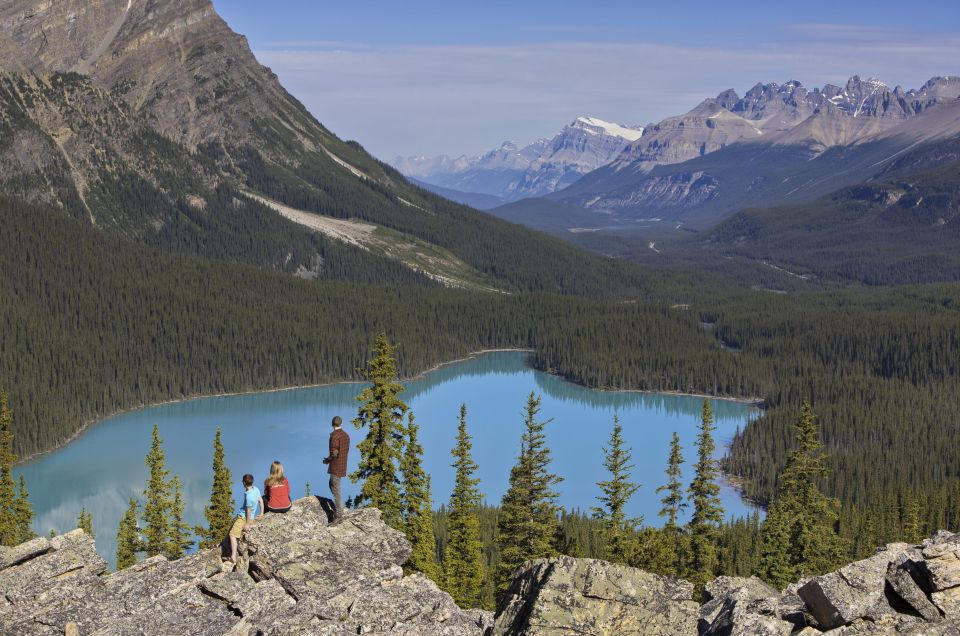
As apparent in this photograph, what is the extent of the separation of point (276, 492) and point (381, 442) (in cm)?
1489

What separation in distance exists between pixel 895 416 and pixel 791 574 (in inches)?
4177

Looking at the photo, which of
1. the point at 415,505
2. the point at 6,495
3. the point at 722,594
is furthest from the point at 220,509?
the point at 722,594

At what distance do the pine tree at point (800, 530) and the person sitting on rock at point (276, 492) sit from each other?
35812 millimetres

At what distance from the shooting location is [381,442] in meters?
49.6

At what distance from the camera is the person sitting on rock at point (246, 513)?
3200cm

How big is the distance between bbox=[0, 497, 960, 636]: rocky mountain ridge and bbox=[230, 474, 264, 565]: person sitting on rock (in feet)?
1.03

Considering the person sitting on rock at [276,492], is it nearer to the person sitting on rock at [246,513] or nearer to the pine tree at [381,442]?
the person sitting on rock at [246,513]

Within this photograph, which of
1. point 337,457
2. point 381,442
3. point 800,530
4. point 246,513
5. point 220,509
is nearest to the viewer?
point 246,513

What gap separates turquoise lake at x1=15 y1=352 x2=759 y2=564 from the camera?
399ft

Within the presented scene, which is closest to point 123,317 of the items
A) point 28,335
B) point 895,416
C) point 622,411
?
point 28,335

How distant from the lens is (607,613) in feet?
91.5

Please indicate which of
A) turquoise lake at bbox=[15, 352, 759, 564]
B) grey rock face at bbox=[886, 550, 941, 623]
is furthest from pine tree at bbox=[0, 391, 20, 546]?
grey rock face at bbox=[886, 550, 941, 623]

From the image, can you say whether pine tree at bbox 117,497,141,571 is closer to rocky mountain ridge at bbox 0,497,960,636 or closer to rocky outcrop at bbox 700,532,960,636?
rocky mountain ridge at bbox 0,497,960,636

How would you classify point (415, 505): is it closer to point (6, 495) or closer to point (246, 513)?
point (246, 513)
